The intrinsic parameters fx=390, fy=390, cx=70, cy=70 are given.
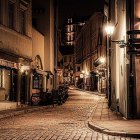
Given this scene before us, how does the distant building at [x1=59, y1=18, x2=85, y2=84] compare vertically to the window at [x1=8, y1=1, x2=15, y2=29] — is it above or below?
above

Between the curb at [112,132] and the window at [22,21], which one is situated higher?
the window at [22,21]

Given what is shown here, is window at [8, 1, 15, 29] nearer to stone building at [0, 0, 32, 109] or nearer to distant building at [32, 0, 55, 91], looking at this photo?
stone building at [0, 0, 32, 109]

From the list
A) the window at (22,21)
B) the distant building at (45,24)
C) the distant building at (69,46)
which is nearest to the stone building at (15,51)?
the window at (22,21)

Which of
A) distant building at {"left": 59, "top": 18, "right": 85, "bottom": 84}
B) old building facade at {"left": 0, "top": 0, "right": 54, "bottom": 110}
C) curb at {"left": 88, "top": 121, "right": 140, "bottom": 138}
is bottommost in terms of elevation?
curb at {"left": 88, "top": 121, "right": 140, "bottom": 138}

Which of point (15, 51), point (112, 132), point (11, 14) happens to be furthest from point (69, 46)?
point (112, 132)

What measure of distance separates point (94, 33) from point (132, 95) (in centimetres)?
5990

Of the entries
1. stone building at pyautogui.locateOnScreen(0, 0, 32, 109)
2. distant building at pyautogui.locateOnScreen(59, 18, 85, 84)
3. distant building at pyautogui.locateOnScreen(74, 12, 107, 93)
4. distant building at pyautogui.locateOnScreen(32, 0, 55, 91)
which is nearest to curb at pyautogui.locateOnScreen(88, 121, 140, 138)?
stone building at pyautogui.locateOnScreen(0, 0, 32, 109)

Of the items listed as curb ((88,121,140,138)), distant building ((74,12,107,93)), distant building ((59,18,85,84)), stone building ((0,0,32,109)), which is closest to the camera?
curb ((88,121,140,138))

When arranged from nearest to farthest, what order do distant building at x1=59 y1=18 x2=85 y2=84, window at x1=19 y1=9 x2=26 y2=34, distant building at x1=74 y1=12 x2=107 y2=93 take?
window at x1=19 y1=9 x2=26 y2=34, distant building at x1=74 y1=12 x2=107 y2=93, distant building at x1=59 y1=18 x2=85 y2=84

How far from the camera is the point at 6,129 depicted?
14789 millimetres

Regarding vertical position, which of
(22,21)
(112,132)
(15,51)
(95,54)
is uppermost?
(95,54)

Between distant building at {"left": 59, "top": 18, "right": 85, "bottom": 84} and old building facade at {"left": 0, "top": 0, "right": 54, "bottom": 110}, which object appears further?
distant building at {"left": 59, "top": 18, "right": 85, "bottom": 84}

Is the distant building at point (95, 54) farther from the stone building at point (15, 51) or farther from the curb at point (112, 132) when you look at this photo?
the curb at point (112, 132)

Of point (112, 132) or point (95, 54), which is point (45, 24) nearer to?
point (95, 54)
